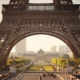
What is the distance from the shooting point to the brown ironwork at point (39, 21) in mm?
36841

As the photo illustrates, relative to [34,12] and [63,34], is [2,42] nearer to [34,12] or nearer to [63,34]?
[34,12]

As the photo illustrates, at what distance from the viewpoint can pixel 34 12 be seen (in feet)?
125

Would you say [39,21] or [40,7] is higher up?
[40,7]

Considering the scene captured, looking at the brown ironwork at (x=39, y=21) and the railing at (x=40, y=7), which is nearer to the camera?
the brown ironwork at (x=39, y=21)

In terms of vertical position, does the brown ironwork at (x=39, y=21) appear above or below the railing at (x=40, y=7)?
below

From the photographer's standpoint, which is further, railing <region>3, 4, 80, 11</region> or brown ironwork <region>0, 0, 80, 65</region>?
railing <region>3, 4, 80, 11</region>

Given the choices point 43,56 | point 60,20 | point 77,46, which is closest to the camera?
point 77,46

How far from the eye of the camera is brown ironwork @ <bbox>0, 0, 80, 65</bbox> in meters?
36.8

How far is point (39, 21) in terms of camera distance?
1490 inches

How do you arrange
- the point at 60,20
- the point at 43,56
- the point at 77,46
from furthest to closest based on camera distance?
the point at 43,56 → the point at 60,20 → the point at 77,46

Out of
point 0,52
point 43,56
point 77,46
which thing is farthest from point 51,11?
Result: point 43,56

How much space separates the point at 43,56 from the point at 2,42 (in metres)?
96.2

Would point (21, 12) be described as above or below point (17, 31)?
above

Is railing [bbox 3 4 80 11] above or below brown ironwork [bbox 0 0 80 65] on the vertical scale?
above
